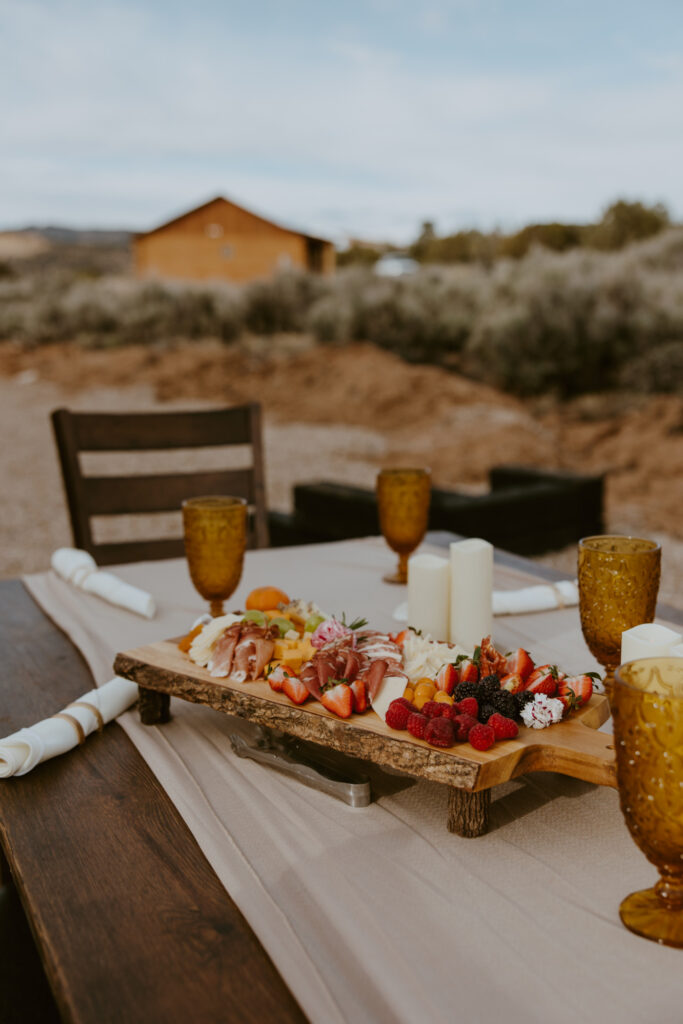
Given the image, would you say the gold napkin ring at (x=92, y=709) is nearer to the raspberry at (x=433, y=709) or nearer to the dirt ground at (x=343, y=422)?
the raspberry at (x=433, y=709)

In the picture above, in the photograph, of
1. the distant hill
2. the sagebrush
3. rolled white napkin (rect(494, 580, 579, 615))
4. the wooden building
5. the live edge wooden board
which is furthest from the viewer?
the distant hill

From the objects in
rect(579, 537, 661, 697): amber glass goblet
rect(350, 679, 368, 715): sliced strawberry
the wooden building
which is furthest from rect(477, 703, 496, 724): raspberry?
the wooden building

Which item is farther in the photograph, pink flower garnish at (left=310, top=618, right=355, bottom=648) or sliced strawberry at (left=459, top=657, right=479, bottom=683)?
pink flower garnish at (left=310, top=618, right=355, bottom=648)

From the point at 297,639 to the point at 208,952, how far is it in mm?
378

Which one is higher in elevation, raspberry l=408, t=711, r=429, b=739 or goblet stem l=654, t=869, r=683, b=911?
raspberry l=408, t=711, r=429, b=739

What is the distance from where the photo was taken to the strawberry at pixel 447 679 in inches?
28.3

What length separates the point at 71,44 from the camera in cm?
1164

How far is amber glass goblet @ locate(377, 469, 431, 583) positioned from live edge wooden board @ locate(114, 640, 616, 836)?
1.99 feet

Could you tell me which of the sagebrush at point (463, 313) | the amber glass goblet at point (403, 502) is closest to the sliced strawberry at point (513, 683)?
the amber glass goblet at point (403, 502)

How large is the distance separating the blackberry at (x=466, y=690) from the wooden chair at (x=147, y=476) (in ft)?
4.51

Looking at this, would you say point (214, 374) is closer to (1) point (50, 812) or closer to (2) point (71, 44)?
(2) point (71, 44)

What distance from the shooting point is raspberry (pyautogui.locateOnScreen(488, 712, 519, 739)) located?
25.8 inches

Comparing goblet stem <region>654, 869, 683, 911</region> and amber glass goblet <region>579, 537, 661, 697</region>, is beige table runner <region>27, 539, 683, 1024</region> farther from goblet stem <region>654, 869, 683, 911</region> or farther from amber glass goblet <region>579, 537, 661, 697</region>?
amber glass goblet <region>579, 537, 661, 697</region>

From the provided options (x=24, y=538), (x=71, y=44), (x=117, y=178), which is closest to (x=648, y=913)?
(x=24, y=538)
